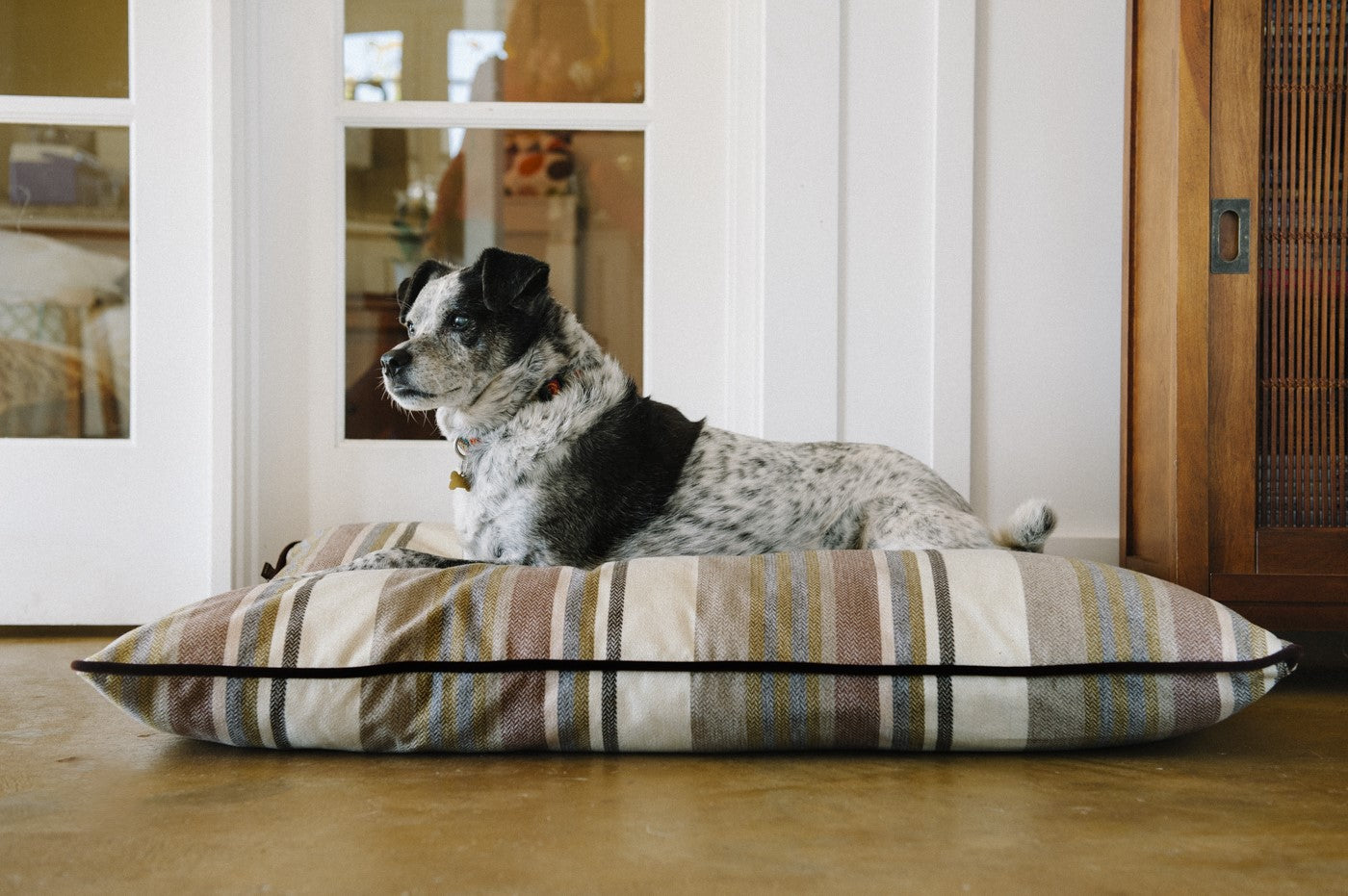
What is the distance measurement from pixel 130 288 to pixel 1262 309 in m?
2.63

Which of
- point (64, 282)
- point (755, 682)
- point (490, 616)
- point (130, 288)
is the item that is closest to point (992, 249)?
point (755, 682)

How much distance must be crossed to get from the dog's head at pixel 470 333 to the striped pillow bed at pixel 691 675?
0.50 meters

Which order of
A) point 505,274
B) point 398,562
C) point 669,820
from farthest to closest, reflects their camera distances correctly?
point 505,274, point 398,562, point 669,820

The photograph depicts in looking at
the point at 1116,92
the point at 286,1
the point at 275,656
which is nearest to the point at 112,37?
the point at 286,1

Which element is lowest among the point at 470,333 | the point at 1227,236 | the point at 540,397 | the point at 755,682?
the point at 755,682

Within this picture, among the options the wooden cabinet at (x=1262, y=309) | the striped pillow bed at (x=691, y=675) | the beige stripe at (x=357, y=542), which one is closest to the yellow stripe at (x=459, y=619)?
the striped pillow bed at (x=691, y=675)

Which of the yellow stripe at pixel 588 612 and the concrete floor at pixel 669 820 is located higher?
the yellow stripe at pixel 588 612

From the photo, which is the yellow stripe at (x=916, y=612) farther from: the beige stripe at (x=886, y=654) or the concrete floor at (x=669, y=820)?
the concrete floor at (x=669, y=820)

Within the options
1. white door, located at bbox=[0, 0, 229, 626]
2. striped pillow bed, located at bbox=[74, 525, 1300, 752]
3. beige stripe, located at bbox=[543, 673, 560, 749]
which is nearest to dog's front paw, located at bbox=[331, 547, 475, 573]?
striped pillow bed, located at bbox=[74, 525, 1300, 752]

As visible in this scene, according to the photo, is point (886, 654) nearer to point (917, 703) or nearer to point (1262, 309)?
point (917, 703)

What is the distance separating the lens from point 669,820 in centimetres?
115

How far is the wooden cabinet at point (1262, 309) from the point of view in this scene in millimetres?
1975

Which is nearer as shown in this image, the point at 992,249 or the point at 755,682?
the point at 755,682

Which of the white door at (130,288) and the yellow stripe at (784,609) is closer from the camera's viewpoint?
the yellow stripe at (784,609)
